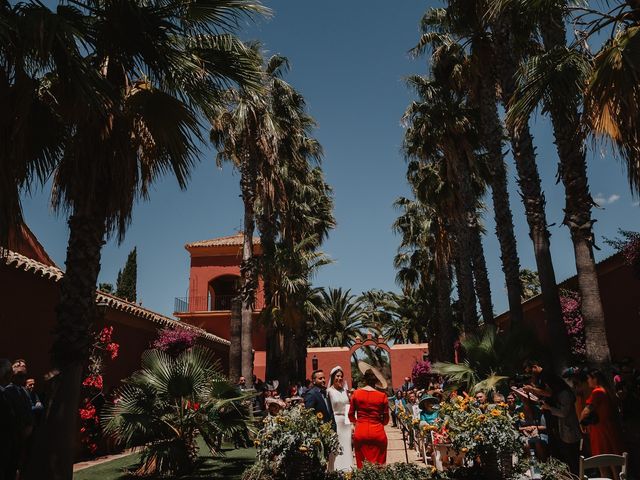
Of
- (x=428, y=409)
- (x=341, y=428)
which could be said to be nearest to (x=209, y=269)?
(x=428, y=409)

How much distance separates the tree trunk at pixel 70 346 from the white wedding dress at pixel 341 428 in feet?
11.8

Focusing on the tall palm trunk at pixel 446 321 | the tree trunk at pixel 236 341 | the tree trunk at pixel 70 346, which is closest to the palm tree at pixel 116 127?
the tree trunk at pixel 70 346

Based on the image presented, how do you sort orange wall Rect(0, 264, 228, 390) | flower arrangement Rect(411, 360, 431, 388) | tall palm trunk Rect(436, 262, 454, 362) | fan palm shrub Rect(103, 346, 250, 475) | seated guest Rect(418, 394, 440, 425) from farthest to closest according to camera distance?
flower arrangement Rect(411, 360, 431, 388) < tall palm trunk Rect(436, 262, 454, 362) < orange wall Rect(0, 264, 228, 390) < seated guest Rect(418, 394, 440, 425) < fan palm shrub Rect(103, 346, 250, 475)

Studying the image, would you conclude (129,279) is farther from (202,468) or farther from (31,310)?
(202,468)

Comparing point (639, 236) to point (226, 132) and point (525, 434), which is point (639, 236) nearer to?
point (525, 434)

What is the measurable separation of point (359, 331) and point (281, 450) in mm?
37143

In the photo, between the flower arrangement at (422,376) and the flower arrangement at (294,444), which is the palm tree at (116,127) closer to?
the flower arrangement at (294,444)

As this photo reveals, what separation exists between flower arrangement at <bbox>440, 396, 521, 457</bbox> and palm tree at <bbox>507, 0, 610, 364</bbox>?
2655mm

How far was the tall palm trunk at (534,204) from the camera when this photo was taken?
33.9 ft

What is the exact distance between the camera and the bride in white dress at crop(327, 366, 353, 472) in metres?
7.67

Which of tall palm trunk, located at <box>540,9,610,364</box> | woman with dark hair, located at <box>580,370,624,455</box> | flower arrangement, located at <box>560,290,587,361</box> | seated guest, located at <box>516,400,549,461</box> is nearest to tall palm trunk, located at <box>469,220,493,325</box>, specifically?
flower arrangement, located at <box>560,290,587,361</box>

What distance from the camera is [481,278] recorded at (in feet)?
55.4

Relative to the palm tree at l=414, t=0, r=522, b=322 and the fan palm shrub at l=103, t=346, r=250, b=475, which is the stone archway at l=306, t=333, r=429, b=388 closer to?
the palm tree at l=414, t=0, r=522, b=322

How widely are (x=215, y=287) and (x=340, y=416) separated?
26.5 m
